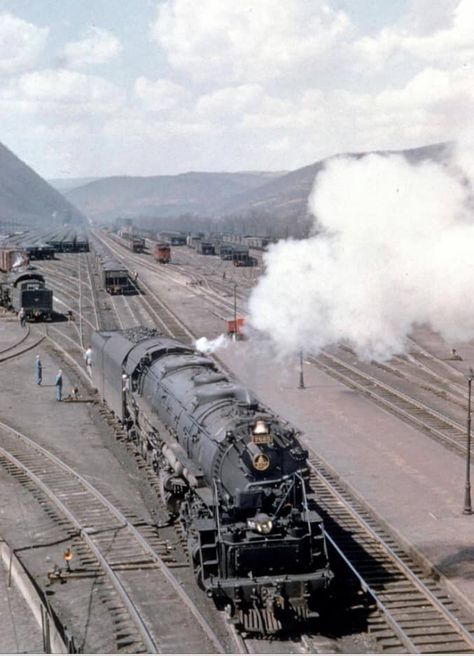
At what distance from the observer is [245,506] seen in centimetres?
1723

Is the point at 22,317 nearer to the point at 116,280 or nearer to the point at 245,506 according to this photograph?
the point at 116,280

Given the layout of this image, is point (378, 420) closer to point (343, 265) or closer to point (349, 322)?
point (343, 265)

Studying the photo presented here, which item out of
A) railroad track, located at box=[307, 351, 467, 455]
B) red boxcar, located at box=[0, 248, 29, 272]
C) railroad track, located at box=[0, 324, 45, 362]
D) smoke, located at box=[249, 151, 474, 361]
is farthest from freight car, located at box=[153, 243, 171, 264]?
smoke, located at box=[249, 151, 474, 361]

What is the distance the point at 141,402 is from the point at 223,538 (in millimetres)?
10195

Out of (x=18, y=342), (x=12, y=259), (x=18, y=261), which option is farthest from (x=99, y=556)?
(x=12, y=259)

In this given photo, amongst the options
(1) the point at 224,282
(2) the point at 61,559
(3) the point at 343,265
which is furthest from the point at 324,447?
(1) the point at 224,282

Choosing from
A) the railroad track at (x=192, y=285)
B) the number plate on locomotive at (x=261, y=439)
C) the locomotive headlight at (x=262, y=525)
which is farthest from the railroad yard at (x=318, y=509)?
the railroad track at (x=192, y=285)

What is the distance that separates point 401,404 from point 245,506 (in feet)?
67.7

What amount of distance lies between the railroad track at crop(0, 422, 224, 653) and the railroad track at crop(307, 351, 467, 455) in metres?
13.6

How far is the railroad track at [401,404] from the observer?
31514 mm

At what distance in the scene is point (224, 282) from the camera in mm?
89188

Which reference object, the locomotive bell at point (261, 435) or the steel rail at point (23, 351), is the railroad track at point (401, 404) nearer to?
the locomotive bell at point (261, 435)

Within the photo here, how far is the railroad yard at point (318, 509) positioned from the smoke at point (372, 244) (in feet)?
14.6

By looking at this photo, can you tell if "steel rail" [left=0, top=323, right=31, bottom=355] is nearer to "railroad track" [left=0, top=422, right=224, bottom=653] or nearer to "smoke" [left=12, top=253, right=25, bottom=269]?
"railroad track" [left=0, top=422, right=224, bottom=653]
